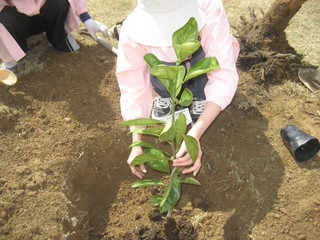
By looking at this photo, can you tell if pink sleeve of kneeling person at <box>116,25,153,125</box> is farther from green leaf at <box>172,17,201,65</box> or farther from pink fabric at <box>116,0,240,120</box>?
green leaf at <box>172,17,201,65</box>

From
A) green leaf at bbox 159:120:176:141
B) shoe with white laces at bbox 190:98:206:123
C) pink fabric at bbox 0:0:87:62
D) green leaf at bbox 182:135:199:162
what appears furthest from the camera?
pink fabric at bbox 0:0:87:62

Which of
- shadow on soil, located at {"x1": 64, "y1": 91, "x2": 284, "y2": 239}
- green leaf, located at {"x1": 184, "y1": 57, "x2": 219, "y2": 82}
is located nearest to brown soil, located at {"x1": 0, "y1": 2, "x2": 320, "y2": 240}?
shadow on soil, located at {"x1": 64, "y1": 91, "x2": 284, "y2": 239}

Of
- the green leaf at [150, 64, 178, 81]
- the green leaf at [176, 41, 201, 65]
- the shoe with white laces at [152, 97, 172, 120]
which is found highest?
the green leaf at [176, 41, 201, 65]

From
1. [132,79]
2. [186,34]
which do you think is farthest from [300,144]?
[186,34]

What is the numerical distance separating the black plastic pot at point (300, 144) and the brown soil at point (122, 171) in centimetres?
5

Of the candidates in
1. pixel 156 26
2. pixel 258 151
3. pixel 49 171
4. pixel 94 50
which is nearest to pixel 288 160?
pixel 258 151

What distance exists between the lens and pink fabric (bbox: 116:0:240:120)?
5.74 feet

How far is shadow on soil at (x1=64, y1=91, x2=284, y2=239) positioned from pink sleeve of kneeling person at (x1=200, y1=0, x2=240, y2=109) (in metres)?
0.49

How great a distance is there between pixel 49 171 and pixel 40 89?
80cm

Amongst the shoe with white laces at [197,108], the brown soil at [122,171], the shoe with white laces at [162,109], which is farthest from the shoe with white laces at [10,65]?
the shoe with white laces at [197,108]

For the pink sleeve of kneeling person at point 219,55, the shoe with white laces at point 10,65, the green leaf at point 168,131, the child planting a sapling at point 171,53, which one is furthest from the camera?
the shoe with white laces at point 10,65

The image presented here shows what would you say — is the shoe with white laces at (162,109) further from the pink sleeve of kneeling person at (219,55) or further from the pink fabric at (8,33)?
the pink fabric at (8,33)

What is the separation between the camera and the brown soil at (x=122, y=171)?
5.95 ft

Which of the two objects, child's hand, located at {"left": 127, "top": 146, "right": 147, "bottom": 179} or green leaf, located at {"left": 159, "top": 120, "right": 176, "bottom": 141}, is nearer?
green leaf, located at {"left": 159, "top": 120, "right": 176, "bottom": 141}
